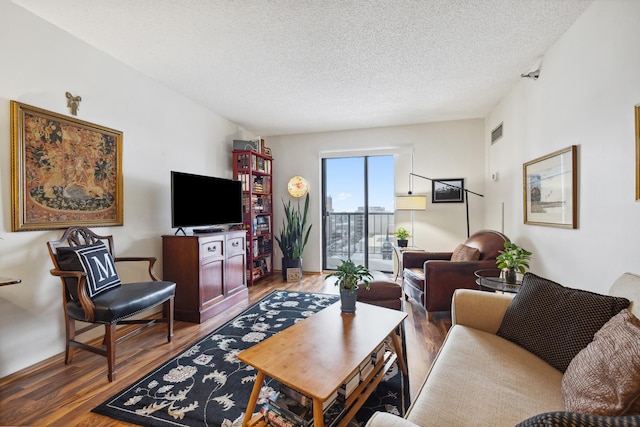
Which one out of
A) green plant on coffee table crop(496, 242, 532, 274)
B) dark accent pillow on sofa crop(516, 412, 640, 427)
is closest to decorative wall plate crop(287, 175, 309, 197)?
green plant on coffee table crop(496, 242, 532, 274)

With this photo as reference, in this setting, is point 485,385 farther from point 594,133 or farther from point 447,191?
point 447,191

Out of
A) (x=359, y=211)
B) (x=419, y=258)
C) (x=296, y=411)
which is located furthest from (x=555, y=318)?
(x=359, y=211)

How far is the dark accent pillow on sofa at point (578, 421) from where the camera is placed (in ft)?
1.74

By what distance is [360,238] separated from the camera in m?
5.10

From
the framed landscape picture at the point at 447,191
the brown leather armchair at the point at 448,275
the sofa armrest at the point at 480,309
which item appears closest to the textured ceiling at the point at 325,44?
the framed landscape picture at the point at 447,191

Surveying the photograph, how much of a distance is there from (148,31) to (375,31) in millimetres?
1769

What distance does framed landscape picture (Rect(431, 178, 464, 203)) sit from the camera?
4.35 meters

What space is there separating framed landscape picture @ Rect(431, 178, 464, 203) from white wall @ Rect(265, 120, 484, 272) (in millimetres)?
67

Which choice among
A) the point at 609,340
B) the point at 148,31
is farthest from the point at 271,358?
the point at 148,31

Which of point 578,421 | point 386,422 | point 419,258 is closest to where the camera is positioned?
point 578,421

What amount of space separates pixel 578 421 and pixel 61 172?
315 cm

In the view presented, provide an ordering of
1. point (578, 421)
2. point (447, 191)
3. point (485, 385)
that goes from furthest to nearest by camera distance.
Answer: point (447, 191)
point (485, 385)
point (578, 421)

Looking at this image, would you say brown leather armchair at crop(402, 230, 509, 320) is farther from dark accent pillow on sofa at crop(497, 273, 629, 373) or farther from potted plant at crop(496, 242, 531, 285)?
dark accent pillow on sofa at crop(497, 273, 629, 373)

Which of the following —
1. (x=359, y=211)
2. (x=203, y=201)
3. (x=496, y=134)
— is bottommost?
(x=359, y=211)
